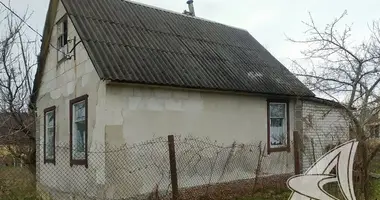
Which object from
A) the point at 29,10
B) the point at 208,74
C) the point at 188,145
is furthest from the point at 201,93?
the point at 29,10

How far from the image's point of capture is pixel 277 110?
491 inches

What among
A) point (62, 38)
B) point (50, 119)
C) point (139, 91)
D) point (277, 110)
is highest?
point (62, 38)

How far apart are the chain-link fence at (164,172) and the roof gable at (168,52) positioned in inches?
65.7

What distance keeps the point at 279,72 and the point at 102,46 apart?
6.66 meters

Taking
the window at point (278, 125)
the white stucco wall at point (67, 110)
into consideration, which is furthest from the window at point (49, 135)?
the window at point (278, 125)

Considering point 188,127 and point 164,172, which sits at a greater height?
point 188,127

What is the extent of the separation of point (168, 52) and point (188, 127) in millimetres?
2298

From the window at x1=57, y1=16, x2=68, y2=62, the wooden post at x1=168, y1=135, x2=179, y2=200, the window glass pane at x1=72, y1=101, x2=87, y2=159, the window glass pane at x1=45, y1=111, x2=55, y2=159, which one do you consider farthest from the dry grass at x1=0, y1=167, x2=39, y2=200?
the window at x1=57, y1=16, x2=68, y2=62

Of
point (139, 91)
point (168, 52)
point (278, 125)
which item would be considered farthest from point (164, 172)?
point (278, 125)

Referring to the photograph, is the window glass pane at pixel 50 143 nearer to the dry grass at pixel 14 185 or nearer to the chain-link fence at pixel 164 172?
the chain-link fence at pixel 164 172

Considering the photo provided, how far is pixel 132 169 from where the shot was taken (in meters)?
9.09

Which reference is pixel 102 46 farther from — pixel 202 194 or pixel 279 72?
pixel 279 72

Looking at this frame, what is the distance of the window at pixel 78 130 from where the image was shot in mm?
9828

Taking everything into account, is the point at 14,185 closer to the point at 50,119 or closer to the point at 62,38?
the point at 50,119
